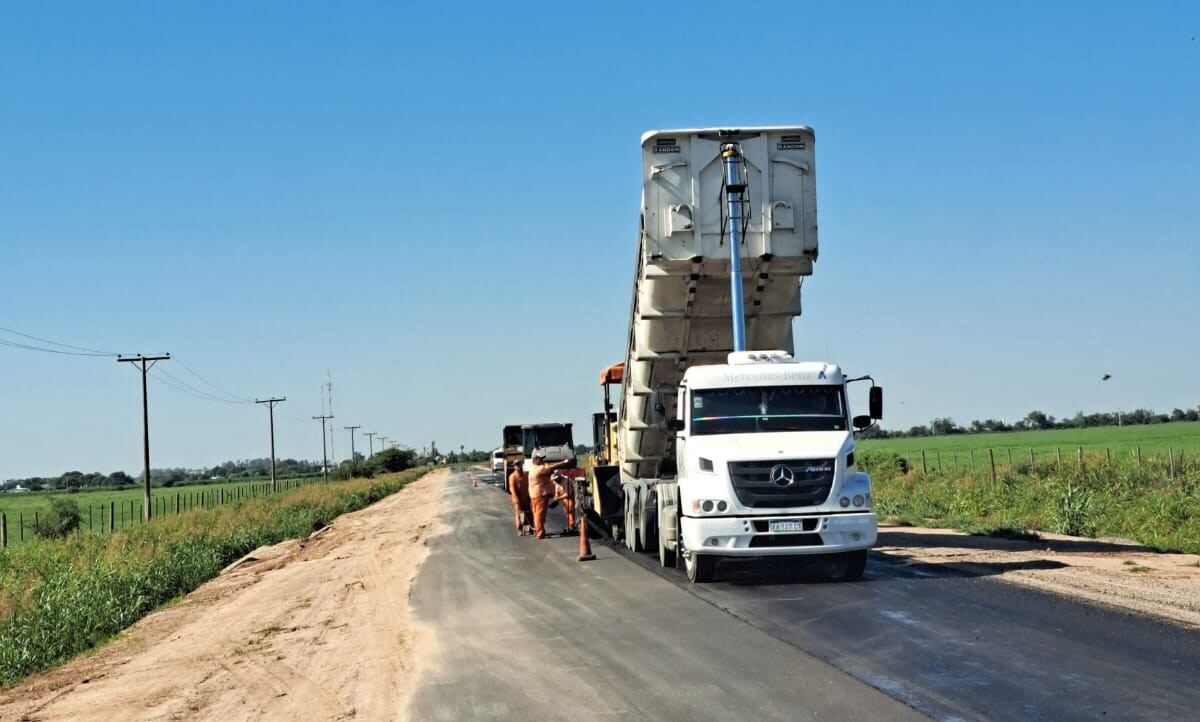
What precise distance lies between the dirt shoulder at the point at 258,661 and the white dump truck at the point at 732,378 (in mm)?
3977

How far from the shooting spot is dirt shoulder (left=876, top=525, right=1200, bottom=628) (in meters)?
11.2

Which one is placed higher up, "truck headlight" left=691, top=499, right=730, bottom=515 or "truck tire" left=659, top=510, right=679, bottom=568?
"truck headlight" left=691, top=499, right=730, bottom=515

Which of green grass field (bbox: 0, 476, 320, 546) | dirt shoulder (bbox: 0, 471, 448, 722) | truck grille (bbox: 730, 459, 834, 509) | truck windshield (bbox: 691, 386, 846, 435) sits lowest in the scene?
green grass field (bbox: 0, 476, 320, 546)

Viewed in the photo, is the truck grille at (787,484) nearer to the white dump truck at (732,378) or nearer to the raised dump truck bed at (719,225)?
the white dump truck at (732,378)

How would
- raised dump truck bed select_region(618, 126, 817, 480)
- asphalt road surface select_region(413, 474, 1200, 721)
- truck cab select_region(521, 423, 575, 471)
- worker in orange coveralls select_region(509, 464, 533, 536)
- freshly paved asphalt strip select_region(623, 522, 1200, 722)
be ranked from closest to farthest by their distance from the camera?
1. freshly paved asphalt strip select_region(623, 522, 1200, 722)
2. asphalt road surface select_region(413, 474, 1200, 721)
3. raised dump truck bed select_region(618, 126, 817, 480)
4. worker in orange coveralls select_region(509, 464, 533, 536)
5. truck cab select_region(521, 423, 575, 471)

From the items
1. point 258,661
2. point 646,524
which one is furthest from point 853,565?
point 258,661

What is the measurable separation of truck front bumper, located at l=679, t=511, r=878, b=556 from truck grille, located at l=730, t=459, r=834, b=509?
19 cm

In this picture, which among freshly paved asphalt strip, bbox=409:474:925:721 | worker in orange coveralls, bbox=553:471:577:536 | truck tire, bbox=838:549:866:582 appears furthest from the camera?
worker in orange coveralls, bbox=553:471:577:536

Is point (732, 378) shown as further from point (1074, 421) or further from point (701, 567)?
point (1074, 421)

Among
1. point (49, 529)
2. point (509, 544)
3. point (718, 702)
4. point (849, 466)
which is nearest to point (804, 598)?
point (849, 466)

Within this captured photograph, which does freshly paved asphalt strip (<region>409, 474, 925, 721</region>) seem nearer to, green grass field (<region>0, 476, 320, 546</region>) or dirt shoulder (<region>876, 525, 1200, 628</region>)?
dirt shoulder (<region>876, 525, 1200, 628</region>)

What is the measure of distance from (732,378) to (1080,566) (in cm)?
511

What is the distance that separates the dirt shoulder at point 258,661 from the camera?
8883 millimetres

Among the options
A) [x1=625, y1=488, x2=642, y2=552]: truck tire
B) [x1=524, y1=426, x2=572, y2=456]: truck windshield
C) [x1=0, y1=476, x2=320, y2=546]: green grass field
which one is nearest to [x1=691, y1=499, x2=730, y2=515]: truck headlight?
[x1=625, y1=488, x2=642, y2=552]: truck tire
